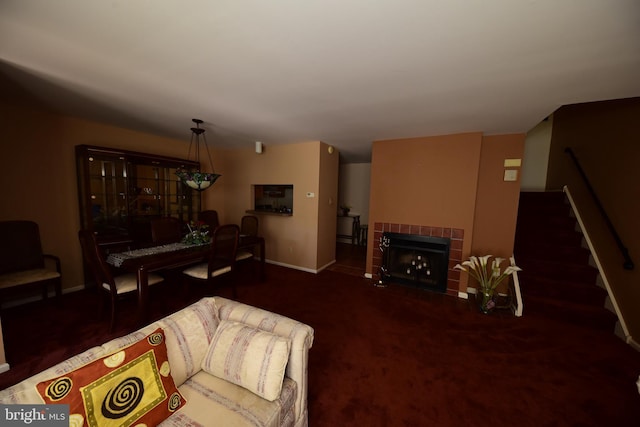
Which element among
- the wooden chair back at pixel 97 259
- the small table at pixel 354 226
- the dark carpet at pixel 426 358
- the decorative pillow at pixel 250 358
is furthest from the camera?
the small table at pixel 354 226

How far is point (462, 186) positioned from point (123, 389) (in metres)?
3.61

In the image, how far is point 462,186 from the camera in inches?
120

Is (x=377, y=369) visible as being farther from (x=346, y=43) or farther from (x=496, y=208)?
(x=496, y=208)

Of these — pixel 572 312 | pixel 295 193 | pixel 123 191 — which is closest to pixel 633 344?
pixel 572 312

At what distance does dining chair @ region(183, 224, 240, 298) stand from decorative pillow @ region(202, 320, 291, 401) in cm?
143

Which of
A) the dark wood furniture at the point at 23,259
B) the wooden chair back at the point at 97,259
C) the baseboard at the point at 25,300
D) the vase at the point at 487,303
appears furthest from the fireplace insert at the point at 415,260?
the baseboard at the point at 25,300

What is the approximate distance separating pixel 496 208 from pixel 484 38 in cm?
253

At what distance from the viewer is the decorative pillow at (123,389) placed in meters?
0.80

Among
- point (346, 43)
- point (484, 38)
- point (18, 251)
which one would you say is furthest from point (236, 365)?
point (18, 251)

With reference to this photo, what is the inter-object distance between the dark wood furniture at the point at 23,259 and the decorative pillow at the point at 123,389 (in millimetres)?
2389

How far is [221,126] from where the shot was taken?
119 inches

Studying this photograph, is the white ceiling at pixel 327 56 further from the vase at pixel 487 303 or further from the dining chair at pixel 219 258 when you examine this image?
the vase at pixel 487 303

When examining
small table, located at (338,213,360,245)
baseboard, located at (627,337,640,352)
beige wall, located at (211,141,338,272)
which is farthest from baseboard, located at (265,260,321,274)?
baseboard, located at (627,337,640,352)

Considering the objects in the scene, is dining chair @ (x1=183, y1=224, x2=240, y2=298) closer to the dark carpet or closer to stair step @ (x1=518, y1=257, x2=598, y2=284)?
the dark carpet
